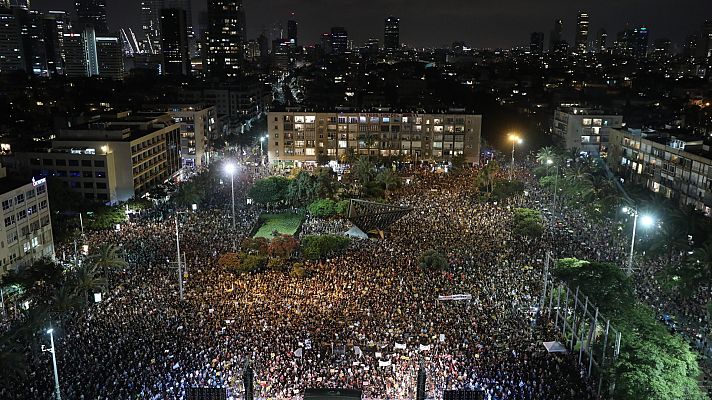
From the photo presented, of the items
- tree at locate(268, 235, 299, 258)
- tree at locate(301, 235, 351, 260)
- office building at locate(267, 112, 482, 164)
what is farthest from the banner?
office building at locate(267, 112, 482, 164)

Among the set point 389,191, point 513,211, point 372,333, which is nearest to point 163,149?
point 389,191

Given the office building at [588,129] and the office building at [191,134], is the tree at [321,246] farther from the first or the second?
the office building at [588,129]

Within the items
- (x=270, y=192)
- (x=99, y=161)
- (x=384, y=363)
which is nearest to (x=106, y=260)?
(x=384, y=363)

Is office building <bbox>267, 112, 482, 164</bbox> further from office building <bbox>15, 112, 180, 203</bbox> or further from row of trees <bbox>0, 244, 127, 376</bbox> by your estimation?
row of trees <bbox>0, 244, 127, 376</bbox>

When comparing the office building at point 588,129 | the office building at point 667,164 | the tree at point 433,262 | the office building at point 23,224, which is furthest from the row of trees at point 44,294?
the office building at point 588,129

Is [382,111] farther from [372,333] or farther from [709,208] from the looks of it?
[372,333]
